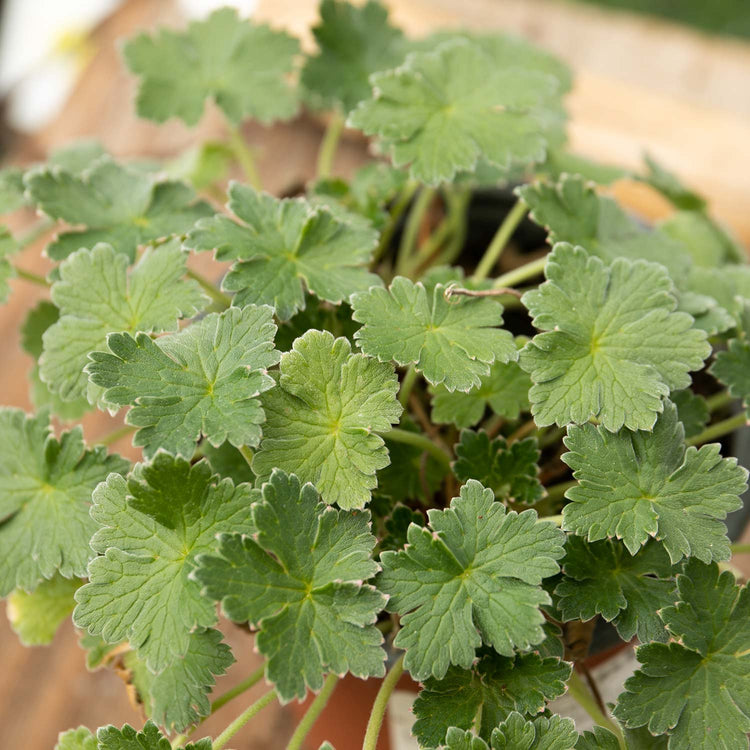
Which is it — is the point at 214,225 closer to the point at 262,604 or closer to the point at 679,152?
the point at 262,604

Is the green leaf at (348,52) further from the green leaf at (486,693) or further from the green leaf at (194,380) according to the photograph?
the green leaf at (486,693)

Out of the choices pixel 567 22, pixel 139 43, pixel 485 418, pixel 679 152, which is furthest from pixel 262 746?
pixel 567 22

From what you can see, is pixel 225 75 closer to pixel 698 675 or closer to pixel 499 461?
pixel 499 461

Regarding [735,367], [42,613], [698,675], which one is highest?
[735,367]

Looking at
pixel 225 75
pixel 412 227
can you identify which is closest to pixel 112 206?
pixel 225 75

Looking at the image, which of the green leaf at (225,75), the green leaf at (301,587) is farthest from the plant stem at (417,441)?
the green leaf at (225,75)

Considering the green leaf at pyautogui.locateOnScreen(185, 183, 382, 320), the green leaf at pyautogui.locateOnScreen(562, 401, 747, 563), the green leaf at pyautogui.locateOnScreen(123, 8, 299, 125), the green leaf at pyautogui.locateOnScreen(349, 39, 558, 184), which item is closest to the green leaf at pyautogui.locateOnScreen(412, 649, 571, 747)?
the green leaf at pyautogui.locateOnScreen(562, 401, 747, 563)

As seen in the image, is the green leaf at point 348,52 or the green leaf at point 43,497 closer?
the green leaf at point 43,497

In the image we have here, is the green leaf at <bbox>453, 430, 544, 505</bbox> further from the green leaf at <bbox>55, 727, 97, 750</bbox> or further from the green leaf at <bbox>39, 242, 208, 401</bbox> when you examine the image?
the green leaf at <bbox>55, 727, 97, 750</bbox>

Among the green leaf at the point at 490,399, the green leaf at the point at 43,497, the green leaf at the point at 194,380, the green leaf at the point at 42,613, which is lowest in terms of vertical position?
the green leaf at the point at 42,613
